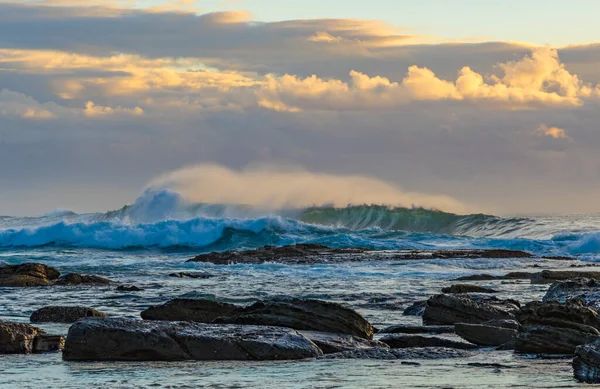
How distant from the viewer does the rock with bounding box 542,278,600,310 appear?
44.5 feet

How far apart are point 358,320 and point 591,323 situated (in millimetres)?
2688

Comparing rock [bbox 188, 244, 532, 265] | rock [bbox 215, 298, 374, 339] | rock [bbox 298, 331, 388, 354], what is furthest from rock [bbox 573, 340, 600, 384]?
rock [bbox 188, 244, 532, 265]

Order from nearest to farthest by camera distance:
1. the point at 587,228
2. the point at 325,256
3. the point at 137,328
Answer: the point at 137,328 < the point at 325,256 < the point at 587,228

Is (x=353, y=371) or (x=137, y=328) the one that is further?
(x=137, y=328)

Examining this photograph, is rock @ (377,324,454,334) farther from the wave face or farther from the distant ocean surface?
the wave face

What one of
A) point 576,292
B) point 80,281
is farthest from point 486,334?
point 80,281

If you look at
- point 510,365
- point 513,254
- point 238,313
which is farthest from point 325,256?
point 510,365

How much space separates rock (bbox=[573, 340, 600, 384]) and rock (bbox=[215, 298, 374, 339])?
12.0 feet

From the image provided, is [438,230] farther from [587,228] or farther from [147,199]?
[147,199]

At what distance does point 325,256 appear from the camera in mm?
37844

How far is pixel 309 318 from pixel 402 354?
181cm

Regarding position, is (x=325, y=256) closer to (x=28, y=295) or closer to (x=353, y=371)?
(x=28, y=295)

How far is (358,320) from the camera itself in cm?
1127

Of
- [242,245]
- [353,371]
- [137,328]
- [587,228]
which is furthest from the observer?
[587,228]
